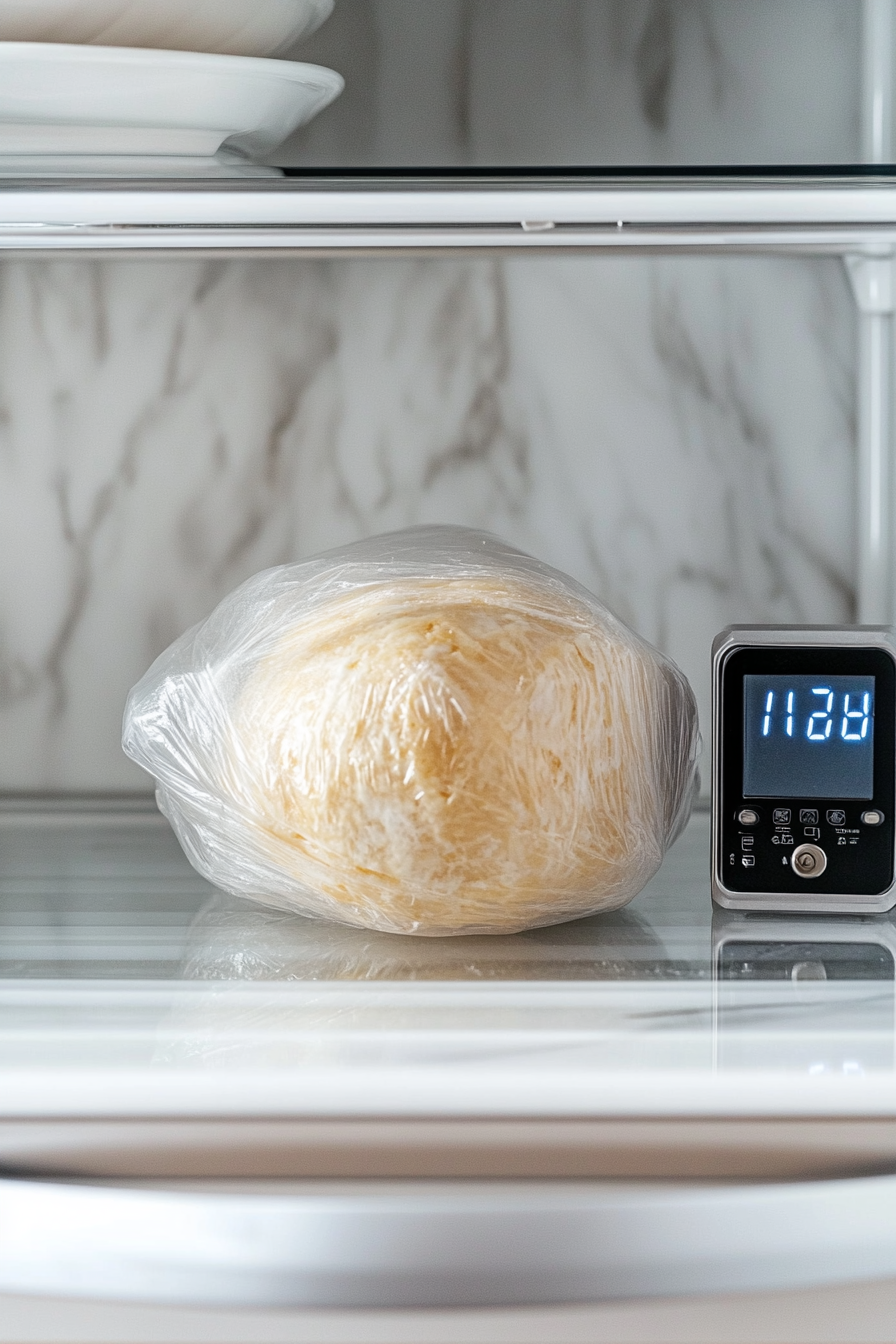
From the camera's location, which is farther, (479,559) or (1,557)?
(1,557)

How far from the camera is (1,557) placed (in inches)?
40.8

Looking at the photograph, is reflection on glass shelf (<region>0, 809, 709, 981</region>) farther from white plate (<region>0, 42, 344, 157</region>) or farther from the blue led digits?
white plate (<region>0, 42, 344, 157</region>)

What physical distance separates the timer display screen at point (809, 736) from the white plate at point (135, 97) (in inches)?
15.8

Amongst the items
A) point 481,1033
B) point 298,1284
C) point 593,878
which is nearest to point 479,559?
point 593,878

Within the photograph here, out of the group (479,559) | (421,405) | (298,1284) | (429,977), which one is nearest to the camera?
(298,1284)

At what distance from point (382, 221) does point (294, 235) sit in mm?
52

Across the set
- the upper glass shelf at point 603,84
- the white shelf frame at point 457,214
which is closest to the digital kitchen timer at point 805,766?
the white shelf frame at point 457,214

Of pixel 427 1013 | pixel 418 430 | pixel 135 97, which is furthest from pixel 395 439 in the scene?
pixel 427 1013

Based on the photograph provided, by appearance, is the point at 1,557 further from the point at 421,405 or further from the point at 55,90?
the point at 55,90

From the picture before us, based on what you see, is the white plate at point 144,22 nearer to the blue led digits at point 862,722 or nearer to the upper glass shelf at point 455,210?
the upper glass shelf at point 455,210

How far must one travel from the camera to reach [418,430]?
1.03 m

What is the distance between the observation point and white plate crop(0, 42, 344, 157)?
636mm

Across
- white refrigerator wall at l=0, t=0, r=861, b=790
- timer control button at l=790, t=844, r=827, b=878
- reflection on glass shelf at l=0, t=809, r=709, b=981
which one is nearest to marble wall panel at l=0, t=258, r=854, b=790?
white refrigerator wall at l=0, t=0, r=861, b=790

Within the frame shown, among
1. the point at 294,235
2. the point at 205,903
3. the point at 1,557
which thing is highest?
the point at 294,235
